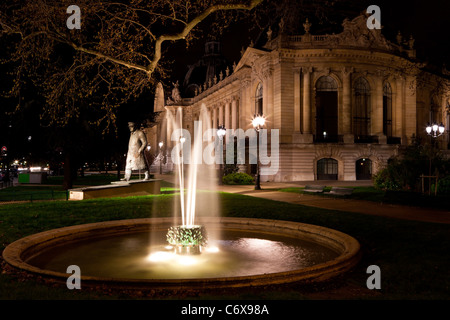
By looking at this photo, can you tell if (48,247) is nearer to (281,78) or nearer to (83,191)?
(83,191)

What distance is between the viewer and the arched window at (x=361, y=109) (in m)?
46.9

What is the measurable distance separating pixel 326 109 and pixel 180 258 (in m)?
49.6

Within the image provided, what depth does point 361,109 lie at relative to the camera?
4847 cm

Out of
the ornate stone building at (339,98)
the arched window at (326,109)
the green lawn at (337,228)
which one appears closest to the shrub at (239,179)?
the ornate stone building at (339,98)

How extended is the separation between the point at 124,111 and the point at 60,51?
5911mm

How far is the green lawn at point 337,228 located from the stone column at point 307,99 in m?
27.7

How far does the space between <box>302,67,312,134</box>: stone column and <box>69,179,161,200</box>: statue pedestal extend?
25.2m

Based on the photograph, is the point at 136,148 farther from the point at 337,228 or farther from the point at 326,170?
the point at 326,170

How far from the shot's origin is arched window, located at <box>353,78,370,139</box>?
154 feet

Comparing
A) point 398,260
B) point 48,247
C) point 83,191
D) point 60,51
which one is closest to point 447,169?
point 398,260

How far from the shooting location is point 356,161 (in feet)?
147

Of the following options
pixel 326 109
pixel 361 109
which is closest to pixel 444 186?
pixel 361 109

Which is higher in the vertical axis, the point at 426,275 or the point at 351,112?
the point at 351,112
